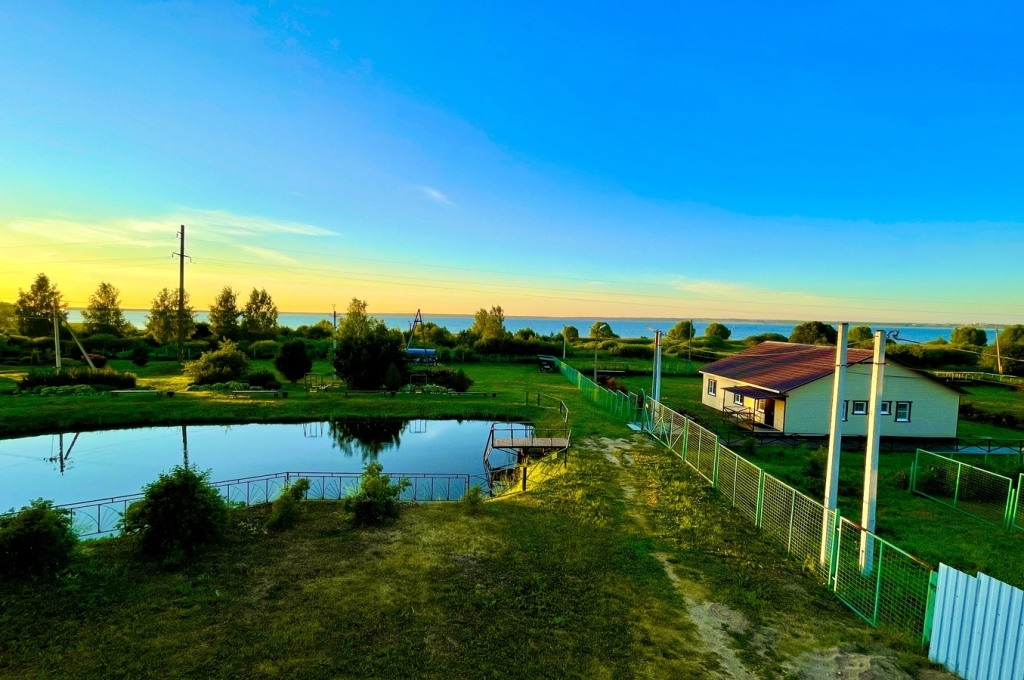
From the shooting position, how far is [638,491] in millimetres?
14797

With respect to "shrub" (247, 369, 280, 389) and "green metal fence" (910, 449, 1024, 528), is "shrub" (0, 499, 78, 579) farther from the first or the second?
"shrub" (247, 369, 280, 389)

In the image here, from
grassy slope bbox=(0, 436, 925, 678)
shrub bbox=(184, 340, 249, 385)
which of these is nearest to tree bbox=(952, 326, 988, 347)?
grassy slope bbox=(0, 436, 925, 678)

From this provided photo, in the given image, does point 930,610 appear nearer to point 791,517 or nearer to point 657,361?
point 791,517

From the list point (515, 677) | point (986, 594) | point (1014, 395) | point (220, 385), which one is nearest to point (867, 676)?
point (986, 594)

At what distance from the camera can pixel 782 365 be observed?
89.2ft

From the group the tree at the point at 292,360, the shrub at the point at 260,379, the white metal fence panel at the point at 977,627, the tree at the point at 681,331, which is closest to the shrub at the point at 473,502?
the white metal fence panel at the point at 977,627

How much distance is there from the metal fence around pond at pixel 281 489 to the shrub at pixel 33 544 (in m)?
3.28

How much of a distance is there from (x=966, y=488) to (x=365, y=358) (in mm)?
30265

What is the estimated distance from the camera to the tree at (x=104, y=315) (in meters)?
61.2

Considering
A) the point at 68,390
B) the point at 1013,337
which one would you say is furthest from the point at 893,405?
the point at 1013,337

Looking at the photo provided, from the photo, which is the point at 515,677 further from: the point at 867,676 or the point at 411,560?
the point at 867,676

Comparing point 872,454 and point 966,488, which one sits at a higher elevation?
point 872,454

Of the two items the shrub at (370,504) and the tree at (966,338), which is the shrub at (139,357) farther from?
the tree at (966,338)

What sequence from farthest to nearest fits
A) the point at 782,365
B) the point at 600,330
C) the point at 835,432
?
the point at 600,330 < the point at 782,365 < the point at 835,432
